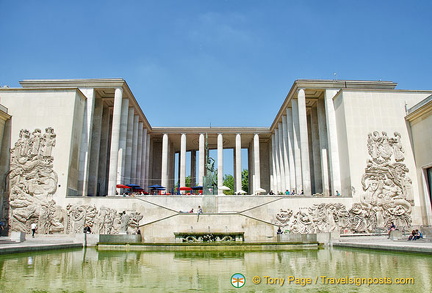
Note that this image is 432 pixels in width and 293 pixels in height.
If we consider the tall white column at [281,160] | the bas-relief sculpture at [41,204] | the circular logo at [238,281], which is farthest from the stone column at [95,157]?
the circular logo at [238,281]

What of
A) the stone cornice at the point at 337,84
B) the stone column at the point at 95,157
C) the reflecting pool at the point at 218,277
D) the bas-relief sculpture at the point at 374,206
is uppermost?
the stone cornice at the point at 337,84

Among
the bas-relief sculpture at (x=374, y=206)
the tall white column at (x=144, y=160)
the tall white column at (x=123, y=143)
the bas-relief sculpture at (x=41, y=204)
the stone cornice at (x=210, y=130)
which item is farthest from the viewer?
the stone cornice at (x=210, y=130)

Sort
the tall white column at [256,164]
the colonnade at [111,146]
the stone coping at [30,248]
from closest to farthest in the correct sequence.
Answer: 1. the stone coping at [30,248]
2. the colonnade at [111,146]
3. the tall white column at [256,164]

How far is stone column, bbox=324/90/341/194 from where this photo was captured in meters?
27.3

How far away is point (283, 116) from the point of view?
37.2m

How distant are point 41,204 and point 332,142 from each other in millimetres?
23085

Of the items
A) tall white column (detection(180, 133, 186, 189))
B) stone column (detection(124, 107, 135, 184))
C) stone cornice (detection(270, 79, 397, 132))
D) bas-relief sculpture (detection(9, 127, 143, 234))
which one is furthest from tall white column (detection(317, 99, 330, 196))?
stone column (detection(124, 107, 135, 184))

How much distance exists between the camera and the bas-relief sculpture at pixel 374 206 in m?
23.5

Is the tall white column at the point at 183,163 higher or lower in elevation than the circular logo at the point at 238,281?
higher

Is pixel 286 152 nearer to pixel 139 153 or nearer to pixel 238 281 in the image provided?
pixel 139 153

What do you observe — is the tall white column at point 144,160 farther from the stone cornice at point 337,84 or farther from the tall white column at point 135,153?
the stone cornice at point 337,84

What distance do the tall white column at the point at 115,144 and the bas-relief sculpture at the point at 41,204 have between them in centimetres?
458

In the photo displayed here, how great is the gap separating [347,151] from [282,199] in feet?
21.5

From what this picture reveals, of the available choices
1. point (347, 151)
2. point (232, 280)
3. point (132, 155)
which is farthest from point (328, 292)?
point (132, 155)
